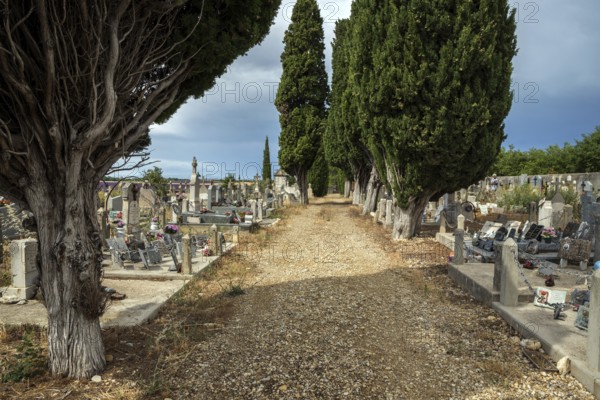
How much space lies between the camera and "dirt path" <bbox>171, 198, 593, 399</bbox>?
3805mm

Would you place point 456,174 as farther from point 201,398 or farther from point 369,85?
point 201,398

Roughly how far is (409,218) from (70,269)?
11.0m

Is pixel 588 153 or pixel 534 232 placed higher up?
pixel 588 153

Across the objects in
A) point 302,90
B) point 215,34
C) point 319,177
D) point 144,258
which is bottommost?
point 144,258

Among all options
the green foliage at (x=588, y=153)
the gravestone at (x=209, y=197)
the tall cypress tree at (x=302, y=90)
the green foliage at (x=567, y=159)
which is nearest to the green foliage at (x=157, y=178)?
the gravestone at (x=209, y=197)

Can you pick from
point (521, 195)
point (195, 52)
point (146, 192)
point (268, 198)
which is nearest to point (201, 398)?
point (195, 52)

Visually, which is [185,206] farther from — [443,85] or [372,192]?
[443,85]

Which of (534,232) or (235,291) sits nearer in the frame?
(235,291)

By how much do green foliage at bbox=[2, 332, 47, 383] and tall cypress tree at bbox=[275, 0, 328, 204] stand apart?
25.7m

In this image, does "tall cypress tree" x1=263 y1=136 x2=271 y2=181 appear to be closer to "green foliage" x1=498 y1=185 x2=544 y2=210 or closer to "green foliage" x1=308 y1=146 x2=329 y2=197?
"green foliage" x1=308 y1=146 x2=329 y2=197

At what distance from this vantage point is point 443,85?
10.3 meters

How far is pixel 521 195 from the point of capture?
19.8 metres

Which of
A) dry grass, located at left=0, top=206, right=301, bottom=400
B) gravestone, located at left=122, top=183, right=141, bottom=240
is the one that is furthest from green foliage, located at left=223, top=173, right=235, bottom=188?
dry grass, located at left=0, top=206, right=301, bottom=400

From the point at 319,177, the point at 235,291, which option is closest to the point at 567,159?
the point at 319,177
